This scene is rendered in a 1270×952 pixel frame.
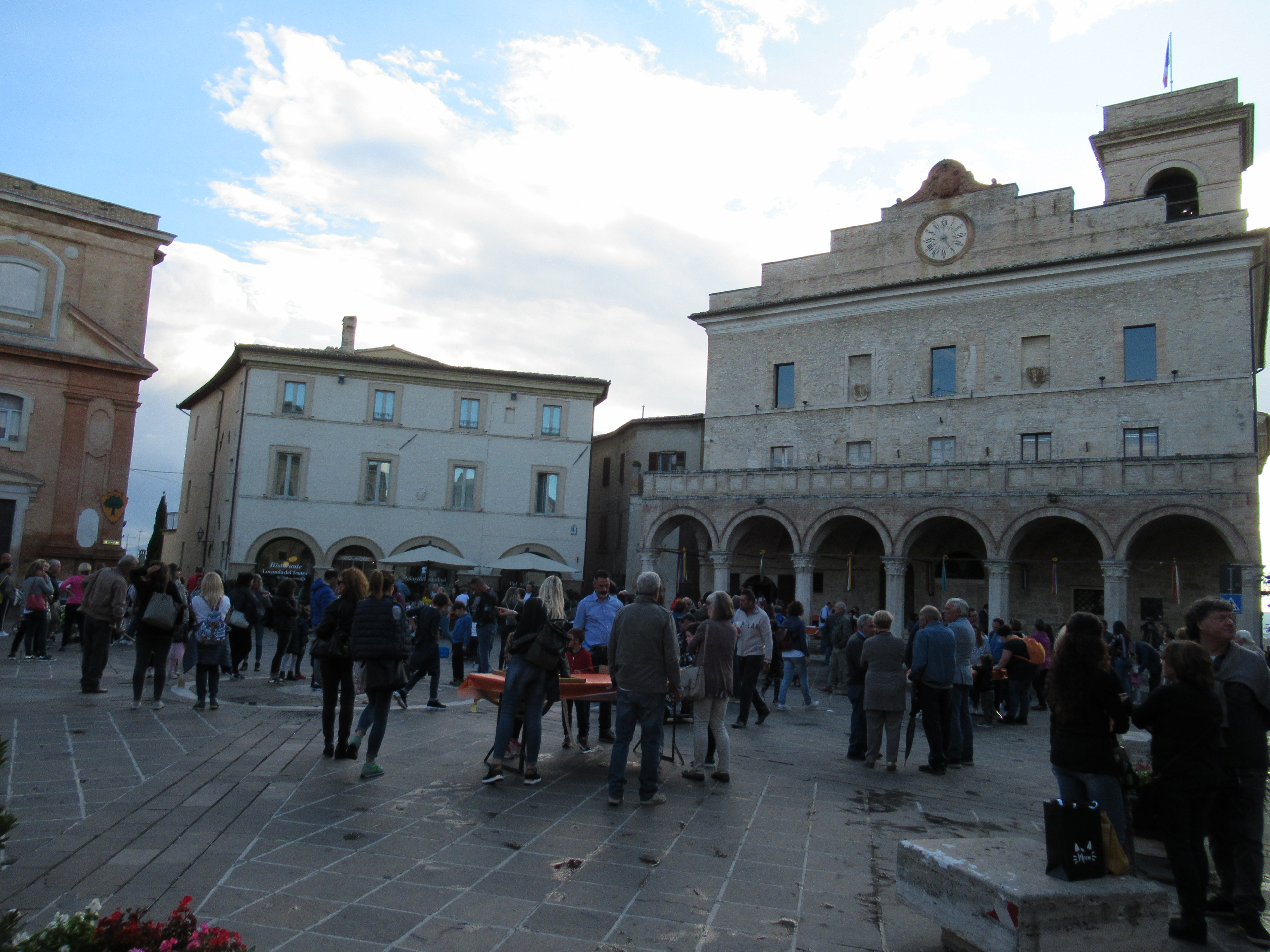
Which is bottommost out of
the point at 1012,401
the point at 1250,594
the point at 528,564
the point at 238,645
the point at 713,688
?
the point at 238,645

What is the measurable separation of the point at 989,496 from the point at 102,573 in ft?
72.2

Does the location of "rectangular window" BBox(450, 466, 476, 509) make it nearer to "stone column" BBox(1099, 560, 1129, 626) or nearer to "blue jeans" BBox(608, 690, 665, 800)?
"stone column" BBox(1099, 560, 1129, 626)

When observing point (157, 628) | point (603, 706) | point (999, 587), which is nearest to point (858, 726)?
point (603, 706)

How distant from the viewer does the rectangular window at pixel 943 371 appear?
29203 millimetres

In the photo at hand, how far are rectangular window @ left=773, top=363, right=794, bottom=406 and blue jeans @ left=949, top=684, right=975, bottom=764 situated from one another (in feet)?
77.1

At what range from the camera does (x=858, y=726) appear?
9422mm

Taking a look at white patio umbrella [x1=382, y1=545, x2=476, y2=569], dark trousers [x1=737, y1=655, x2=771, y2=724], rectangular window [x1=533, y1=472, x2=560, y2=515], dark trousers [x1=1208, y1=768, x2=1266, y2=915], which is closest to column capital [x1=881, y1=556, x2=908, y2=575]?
rectangular window [x1=533, y1=472, x2=560, y2=515]

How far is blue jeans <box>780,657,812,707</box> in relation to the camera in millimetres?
13188

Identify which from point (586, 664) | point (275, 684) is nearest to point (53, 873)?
point (586, 664)

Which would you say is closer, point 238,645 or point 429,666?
point 429,666

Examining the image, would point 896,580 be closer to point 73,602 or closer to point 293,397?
point 73,602

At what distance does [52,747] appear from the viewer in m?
7.16

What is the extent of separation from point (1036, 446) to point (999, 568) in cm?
527

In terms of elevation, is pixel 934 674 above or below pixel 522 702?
above
